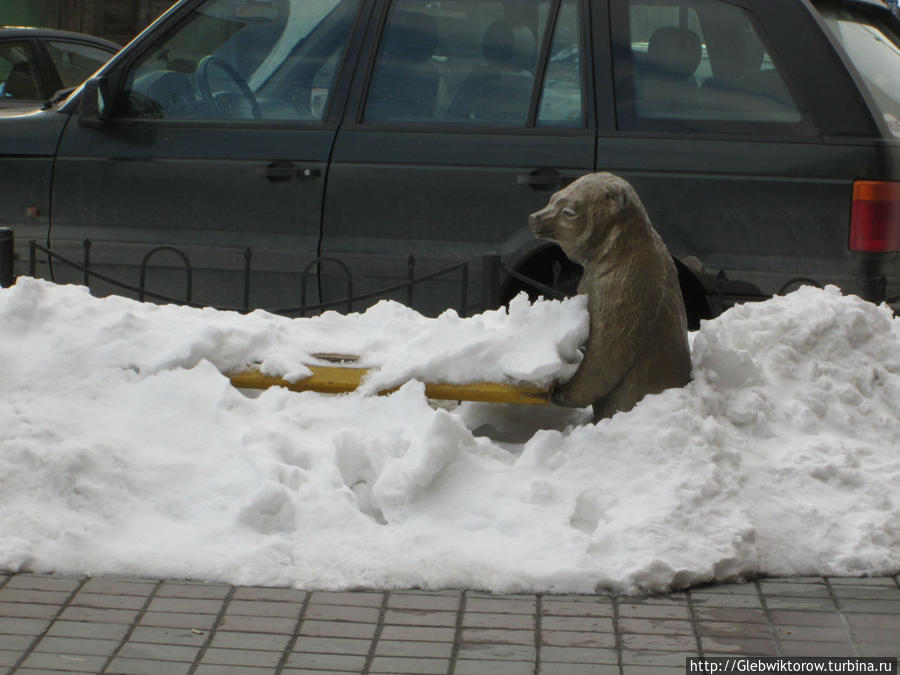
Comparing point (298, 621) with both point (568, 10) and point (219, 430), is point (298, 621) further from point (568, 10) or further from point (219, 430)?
point (568, 10)

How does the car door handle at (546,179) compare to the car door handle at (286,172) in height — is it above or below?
above

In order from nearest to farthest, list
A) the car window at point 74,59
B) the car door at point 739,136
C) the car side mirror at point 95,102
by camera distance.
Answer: the car door at point 739,136
the car side mirror at point 95,102
the car window at point 74,59

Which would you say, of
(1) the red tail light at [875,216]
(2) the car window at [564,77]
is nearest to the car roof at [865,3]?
(1) the red tail light at [875,216]

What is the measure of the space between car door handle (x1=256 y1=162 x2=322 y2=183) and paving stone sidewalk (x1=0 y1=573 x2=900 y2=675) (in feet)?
9.27

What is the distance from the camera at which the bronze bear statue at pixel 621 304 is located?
14.9ft

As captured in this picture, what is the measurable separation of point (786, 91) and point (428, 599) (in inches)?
124

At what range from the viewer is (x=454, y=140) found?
6.21 meters

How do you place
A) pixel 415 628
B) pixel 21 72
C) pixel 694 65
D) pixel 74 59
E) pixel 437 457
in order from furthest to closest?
pixel 74 59 < pixel 21 72 < pixel 694 65 < pixel 437 457 < pixel 415 628

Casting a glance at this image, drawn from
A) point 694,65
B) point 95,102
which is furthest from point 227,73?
point 694,65

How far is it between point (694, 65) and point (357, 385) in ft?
7.65

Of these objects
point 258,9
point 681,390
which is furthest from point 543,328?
point 258,9

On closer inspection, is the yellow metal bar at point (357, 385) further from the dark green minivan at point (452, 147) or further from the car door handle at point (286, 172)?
the car door handle at point (286, 172)

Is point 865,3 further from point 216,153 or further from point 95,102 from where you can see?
point 95,102

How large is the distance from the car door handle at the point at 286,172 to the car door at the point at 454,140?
11 centimetres
